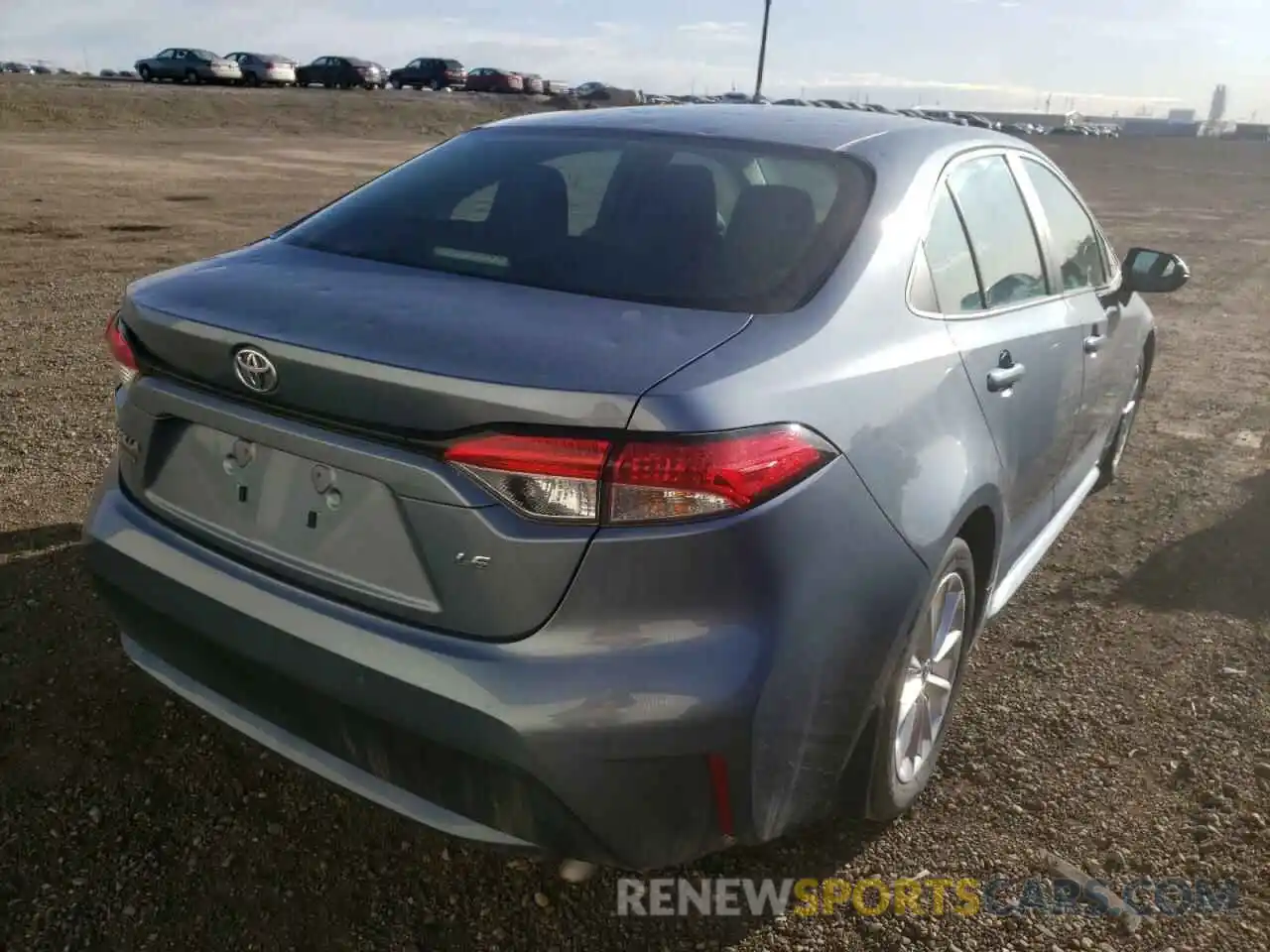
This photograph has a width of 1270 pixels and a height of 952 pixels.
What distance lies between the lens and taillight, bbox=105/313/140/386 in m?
2.30

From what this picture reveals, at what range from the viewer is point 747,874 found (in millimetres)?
2535

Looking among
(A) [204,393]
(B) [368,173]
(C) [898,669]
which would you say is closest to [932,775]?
(C) [898,669]

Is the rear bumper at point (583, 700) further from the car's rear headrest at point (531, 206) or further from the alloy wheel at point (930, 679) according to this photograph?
the car's rear headrest at point (531, 206)

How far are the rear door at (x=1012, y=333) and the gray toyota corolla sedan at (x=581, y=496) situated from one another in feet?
0.10

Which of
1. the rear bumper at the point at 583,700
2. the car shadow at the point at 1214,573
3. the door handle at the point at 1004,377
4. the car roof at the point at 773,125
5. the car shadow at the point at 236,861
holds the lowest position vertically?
the car shadow at the point at 1214,573

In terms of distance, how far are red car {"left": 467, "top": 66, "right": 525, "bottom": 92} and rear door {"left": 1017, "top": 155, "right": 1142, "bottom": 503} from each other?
2000 inches

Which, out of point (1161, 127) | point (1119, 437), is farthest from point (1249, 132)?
point (1119, 437)

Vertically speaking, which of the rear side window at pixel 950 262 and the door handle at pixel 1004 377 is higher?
the rear side window at pixel 950 262

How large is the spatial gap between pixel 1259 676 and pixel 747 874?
209 centimetres

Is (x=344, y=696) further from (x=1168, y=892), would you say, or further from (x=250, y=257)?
(x=1168, y=892)

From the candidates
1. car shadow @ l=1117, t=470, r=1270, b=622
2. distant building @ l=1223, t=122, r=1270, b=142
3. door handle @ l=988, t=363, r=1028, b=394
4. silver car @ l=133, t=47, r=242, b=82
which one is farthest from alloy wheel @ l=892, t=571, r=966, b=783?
distant building @ l=1223, t=122, r=1270, b=142

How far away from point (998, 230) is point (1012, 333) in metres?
0.40

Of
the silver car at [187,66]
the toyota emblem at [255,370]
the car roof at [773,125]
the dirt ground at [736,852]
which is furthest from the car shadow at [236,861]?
the silver car at [187,66]

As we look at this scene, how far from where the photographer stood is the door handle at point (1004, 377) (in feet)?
8.89
